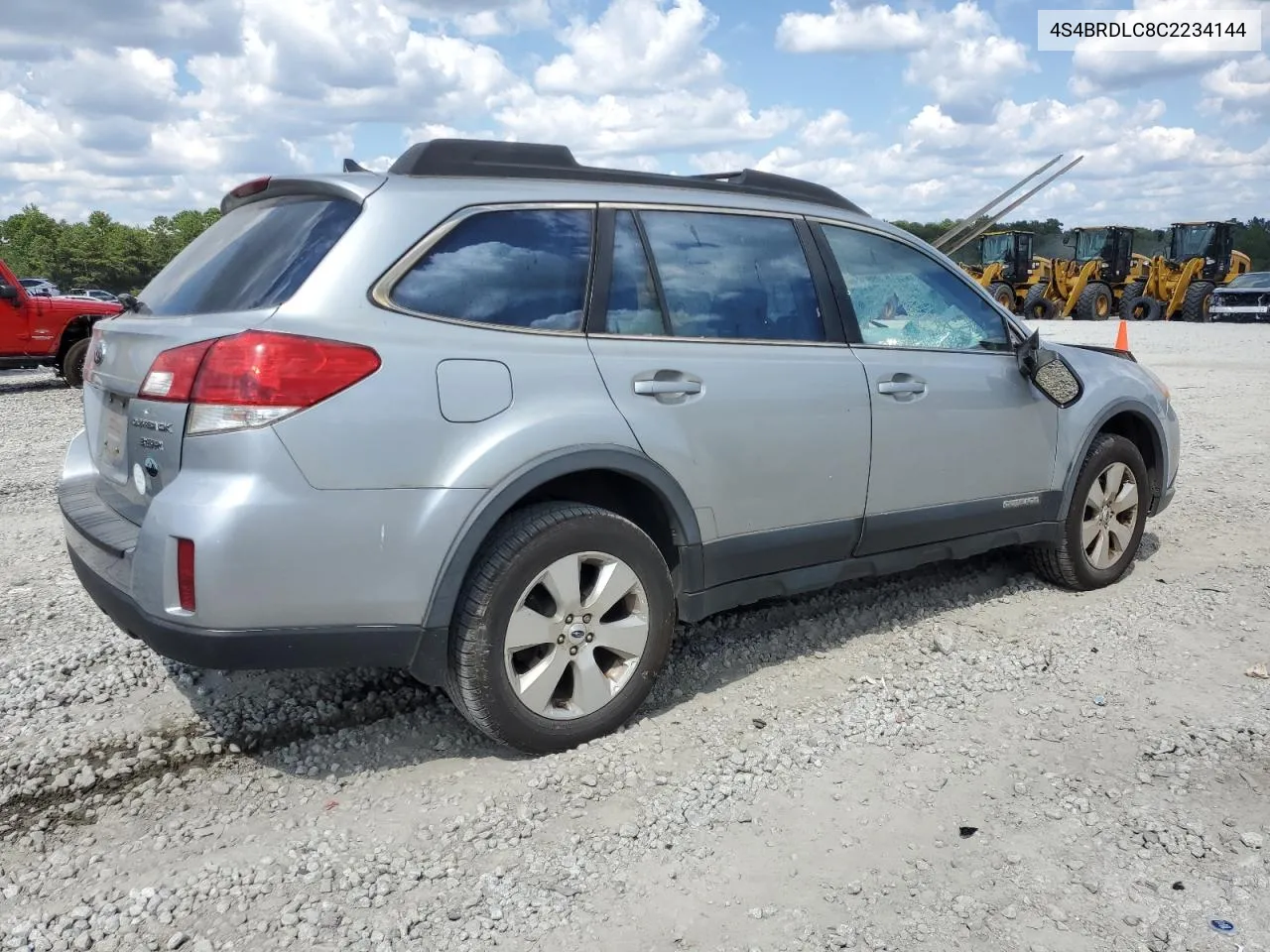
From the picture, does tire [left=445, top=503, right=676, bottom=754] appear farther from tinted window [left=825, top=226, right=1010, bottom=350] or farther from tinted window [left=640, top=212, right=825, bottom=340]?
tinted window [left=825, top=226, right=1010, bottom=350]

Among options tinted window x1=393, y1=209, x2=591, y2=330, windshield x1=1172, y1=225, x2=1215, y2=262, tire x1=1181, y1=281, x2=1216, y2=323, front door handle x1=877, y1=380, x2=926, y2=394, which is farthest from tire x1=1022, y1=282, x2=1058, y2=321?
tinted window x1=393, y1=209, x2=591, y2=330

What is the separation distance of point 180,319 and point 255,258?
28 cm

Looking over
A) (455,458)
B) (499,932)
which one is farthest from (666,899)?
(455,458)

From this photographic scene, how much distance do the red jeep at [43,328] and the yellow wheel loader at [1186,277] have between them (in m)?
26.4

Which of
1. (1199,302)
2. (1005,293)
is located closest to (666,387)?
(1005,293)

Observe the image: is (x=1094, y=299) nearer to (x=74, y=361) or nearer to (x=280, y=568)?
→ (x=74, y=361)

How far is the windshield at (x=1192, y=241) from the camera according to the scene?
3062 cm

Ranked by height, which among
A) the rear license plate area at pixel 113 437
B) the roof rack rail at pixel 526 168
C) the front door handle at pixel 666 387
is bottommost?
the rear license plate area at pixel 113 437

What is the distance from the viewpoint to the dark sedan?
28.3m

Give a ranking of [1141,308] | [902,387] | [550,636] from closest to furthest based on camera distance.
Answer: [550,636]
[902,387]
[1141,308]

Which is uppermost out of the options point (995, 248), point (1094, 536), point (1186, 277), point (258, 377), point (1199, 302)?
point (995, 248)

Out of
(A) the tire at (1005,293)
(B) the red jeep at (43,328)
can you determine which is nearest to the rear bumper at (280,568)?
(B) the red jeep at (43,328)

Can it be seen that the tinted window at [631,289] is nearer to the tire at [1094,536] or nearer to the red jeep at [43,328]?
the tire at [1094,536]

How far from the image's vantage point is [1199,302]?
29375 millimetres
